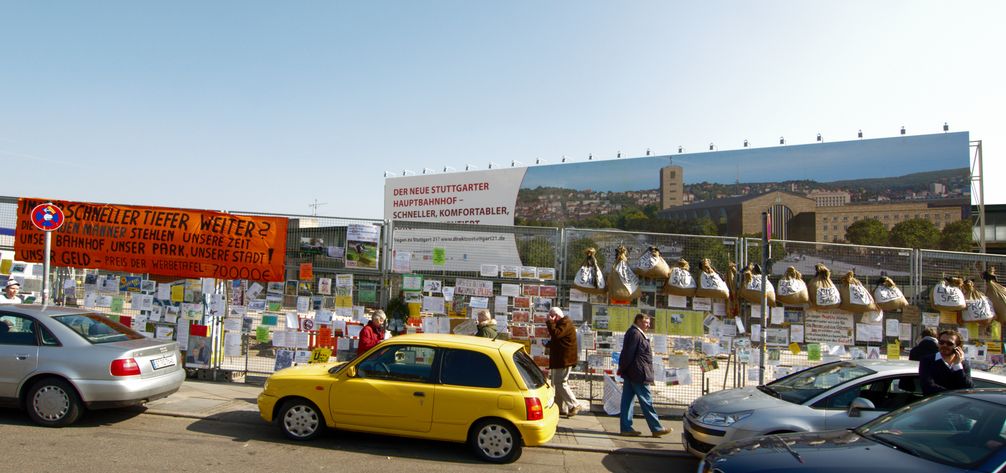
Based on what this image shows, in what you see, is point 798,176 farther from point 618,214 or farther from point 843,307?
point 843,307

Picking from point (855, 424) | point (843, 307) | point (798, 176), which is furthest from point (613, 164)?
point (855, 424)

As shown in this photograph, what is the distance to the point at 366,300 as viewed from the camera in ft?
34.0

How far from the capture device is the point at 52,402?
708cm

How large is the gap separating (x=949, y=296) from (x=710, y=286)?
13.7 feet

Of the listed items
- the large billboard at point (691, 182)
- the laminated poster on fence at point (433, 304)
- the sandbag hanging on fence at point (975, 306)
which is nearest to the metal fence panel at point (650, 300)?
the laminated poster on fence at point (433, 304)

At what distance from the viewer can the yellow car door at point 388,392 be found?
6.80m

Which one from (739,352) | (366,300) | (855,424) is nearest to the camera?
(855,424)

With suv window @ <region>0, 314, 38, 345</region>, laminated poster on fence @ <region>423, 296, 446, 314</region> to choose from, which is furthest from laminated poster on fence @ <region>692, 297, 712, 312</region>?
suv window @ <region>0, 314, 38, 345</region>

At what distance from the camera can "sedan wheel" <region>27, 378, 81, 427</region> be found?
23.2ft

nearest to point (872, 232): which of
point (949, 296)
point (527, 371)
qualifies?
point (949, 296)

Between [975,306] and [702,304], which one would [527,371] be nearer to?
[702,304]

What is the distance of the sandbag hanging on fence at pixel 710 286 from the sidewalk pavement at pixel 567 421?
79.7 inches

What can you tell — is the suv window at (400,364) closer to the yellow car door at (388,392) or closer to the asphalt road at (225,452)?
the yellow car door at (388,392)

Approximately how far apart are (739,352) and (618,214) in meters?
32.7
